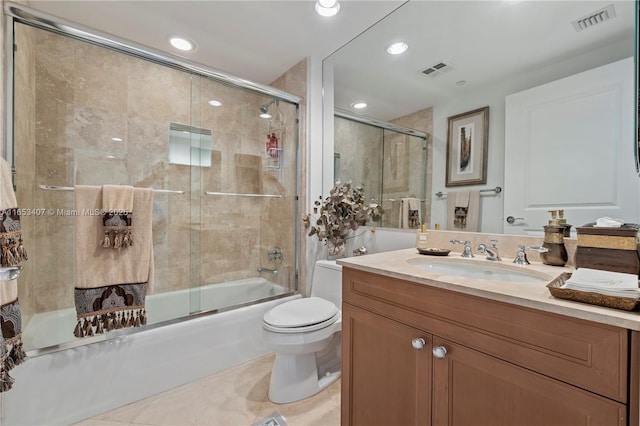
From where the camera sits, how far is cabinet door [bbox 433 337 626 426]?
56 centimetres

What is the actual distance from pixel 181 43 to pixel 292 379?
2402mm

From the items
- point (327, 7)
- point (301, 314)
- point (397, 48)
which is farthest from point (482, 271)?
point (327, 7)

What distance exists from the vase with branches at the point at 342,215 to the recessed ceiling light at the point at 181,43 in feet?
4.99

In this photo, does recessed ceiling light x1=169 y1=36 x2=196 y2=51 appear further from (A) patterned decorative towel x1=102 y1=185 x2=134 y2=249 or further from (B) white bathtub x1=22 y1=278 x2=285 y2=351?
(B) white bathtub x1=22 y1=278 x2=285 y2=351

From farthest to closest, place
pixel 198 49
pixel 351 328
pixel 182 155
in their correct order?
1. pixel 182 155
2. pixel 198 49
3. pixel 351 328

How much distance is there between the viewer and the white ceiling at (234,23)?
156 centimetres

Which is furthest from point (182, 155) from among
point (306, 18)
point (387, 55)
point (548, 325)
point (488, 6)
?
point (548, 325)

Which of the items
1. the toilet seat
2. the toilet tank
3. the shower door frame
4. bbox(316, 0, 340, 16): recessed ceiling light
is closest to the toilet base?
the toilet seat

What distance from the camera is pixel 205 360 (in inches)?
64.7

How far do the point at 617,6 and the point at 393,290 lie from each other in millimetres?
1321

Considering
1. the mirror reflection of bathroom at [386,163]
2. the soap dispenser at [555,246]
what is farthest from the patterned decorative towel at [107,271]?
the soap dispenser at [555,246]

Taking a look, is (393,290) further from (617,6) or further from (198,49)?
(198,49)

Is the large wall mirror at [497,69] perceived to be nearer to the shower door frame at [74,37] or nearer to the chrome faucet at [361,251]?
the chrome faucet at [361,251]

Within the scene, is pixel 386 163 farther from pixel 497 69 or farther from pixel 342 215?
pixel 497 69
